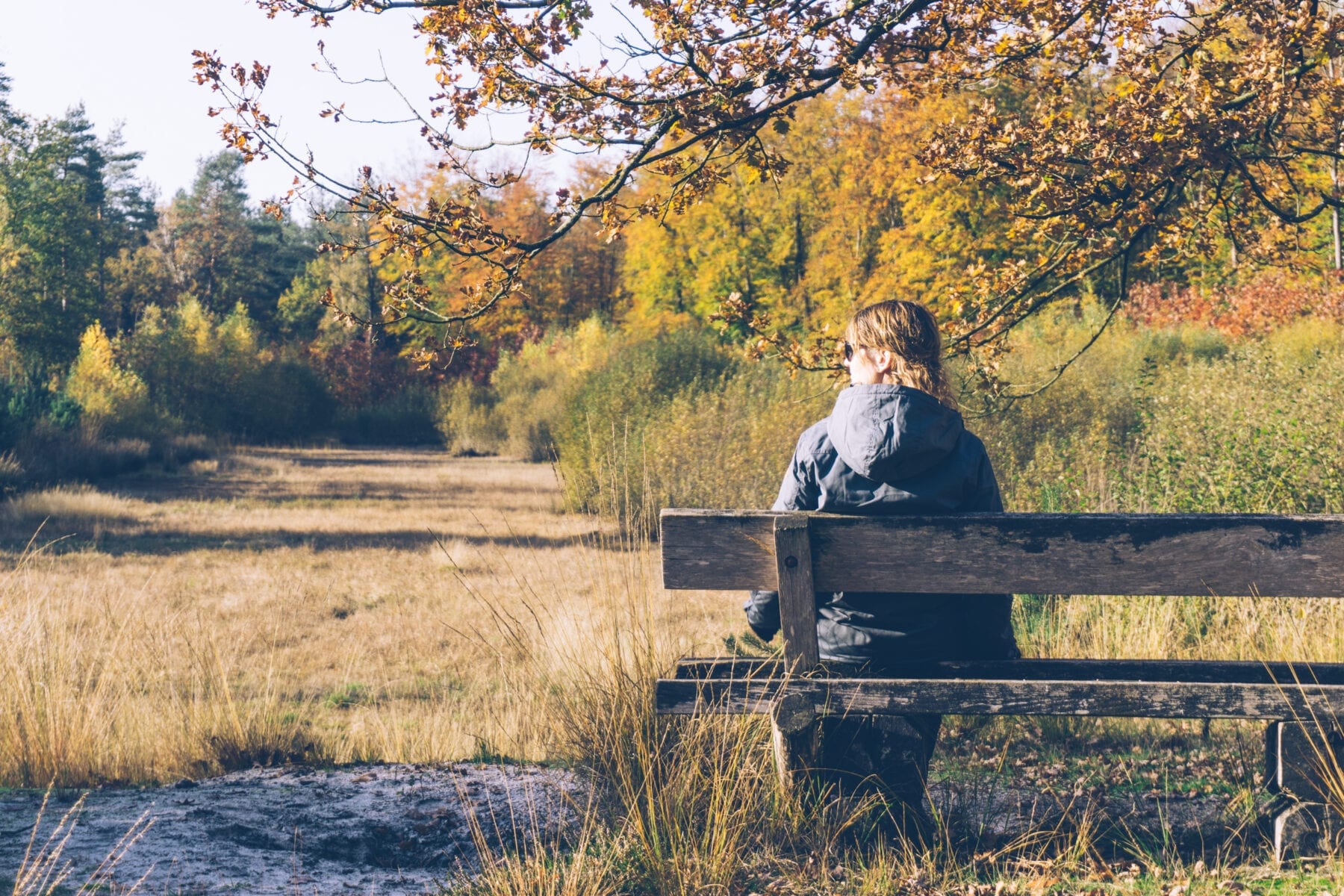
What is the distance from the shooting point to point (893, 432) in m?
3.11

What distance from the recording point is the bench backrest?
298cm

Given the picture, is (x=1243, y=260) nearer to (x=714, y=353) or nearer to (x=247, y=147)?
(x=247, y=147)

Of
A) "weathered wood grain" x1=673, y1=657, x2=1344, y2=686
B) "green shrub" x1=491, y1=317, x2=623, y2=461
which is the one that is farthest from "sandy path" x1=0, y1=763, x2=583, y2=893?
"green shrub" x1=491, y1=317, x2=623, y2=461

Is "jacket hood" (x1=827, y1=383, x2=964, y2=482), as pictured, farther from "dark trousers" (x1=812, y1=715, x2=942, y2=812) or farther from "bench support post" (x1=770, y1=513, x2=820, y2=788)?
"dark trousers" (x1=812, y1=715, x2=942, y2=812)

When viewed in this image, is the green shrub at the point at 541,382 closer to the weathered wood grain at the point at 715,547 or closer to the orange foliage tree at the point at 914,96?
the orange foliage tree at the point at 914,96

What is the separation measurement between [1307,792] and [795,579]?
5.21ft

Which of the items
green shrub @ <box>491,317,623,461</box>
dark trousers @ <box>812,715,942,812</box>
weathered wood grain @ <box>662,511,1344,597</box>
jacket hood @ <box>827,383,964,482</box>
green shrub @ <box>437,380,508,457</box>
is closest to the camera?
weathered wood grain @ <box>662,511,1344,597</box>

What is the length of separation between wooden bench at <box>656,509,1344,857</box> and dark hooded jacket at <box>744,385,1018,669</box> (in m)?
0.19

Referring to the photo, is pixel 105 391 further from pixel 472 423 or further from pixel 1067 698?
pixel 1067 698

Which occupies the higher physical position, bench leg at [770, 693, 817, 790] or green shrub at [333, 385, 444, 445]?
green shrub at [333, 385, 444, 445]

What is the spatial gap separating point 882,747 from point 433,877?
1401mm

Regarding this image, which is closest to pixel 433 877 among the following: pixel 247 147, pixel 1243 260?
pixel 247 147

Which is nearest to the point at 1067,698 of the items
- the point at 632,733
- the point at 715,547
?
the point at 715,547

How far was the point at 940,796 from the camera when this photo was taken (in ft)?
13.1
